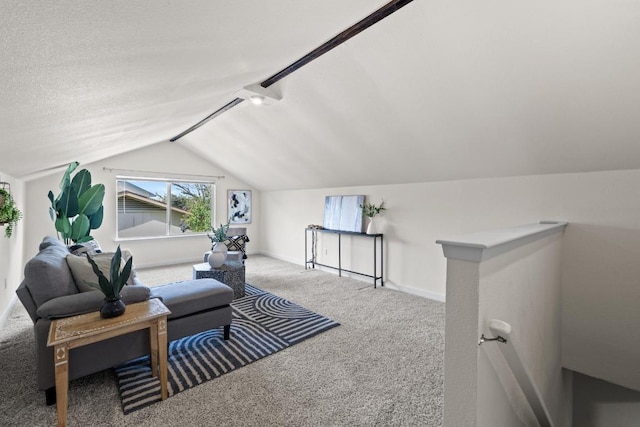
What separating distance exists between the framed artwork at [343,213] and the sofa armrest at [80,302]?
3.22 m

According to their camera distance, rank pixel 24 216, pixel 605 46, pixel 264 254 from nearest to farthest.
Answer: pixel 605 46, pixel 24 216, pixel 264 254

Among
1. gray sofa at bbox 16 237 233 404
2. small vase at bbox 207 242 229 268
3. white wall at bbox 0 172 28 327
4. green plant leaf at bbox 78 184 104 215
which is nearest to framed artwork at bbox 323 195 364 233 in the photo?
small vase at bbox 207 242 229 268

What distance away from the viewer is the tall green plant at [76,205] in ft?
11.3

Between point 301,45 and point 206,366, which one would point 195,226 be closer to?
point 206,366

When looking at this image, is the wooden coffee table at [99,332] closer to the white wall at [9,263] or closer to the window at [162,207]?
the white wall at [9,263]

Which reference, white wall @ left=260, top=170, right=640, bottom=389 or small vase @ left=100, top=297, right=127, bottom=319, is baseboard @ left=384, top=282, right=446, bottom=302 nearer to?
white wall @ left=260, top=170, right=640, bottom=389

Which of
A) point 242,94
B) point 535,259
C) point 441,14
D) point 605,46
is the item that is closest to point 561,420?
point 535,259

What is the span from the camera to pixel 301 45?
6.74ft

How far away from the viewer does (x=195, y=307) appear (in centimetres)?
246

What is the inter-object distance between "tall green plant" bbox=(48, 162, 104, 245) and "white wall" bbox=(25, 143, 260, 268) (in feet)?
5.30

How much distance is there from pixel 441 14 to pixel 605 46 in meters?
0.99

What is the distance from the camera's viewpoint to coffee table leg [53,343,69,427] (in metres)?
1.58

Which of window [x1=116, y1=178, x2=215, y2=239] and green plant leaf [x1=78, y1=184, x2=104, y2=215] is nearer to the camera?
green plant leaf [x1=78, y1=184, x2=104, y2=215]

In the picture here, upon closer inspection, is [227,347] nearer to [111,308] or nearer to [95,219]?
[111,308]
